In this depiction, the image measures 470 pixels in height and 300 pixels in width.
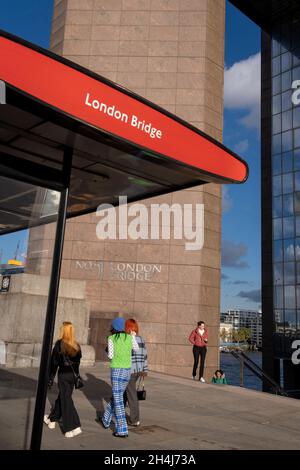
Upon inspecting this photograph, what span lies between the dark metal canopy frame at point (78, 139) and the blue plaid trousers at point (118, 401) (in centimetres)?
178

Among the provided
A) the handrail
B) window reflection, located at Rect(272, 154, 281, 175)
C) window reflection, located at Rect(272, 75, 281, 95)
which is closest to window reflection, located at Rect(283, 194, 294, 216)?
window reflection, located at Rect(272, 154, 281, 175)

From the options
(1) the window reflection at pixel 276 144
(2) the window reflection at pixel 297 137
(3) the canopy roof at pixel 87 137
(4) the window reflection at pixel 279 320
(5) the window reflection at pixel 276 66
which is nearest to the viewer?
(3) the canopy roof at pixel 87 137

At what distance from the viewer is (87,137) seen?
409 centimetres

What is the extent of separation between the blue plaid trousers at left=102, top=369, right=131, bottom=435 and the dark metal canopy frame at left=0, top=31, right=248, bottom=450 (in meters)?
1.78

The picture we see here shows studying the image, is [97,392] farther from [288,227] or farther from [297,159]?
[297,159]

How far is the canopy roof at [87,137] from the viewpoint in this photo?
10.4ft

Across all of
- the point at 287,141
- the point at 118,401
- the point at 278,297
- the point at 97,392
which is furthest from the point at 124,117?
the point at 287,141

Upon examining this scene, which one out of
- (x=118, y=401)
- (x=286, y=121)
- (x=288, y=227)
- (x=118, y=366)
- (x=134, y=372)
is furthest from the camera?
(x=286, y=121)

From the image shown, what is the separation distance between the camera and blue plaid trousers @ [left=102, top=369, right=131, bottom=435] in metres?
5.61

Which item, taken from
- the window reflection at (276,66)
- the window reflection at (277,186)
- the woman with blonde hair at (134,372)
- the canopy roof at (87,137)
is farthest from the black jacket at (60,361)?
the window reflection at (276,66)

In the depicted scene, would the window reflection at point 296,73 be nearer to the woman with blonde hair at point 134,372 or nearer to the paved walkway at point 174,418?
the paved walkway at point 174,418

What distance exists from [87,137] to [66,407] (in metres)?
3.65
